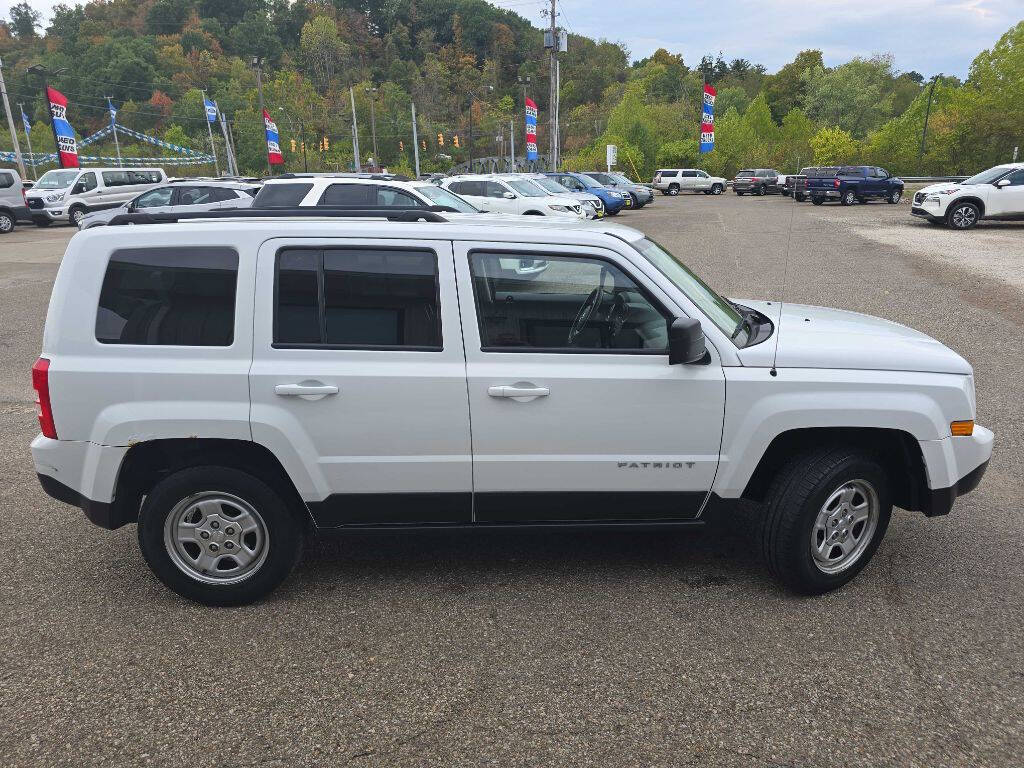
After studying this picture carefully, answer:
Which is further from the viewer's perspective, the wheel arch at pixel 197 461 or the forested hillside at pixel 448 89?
the forested hillside at pixel 448 89

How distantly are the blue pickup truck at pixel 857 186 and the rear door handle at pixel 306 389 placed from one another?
35.7 metres

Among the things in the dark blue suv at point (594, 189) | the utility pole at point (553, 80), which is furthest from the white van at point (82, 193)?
the utility pole at point (553, 80)

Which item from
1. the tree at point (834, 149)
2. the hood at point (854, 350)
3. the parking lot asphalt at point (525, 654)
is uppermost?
the tree at point (834, 149)

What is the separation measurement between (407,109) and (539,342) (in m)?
127

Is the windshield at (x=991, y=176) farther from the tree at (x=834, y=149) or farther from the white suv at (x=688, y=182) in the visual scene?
the tree at (x=834, y=149)

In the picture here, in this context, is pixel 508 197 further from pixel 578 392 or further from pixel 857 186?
pixel 857 186

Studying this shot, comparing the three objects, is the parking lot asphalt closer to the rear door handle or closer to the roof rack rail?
the rear door handle

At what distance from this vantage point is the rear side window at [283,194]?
1233 cm

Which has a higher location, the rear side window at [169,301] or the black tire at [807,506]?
the rear side window at [169,301]

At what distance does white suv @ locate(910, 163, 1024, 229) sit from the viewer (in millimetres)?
20328

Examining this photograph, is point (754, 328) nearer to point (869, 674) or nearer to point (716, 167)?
point (869, 674)

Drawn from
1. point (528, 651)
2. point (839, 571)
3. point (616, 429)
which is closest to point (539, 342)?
point (616, 429)

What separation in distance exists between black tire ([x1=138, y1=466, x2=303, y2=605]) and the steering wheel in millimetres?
1590

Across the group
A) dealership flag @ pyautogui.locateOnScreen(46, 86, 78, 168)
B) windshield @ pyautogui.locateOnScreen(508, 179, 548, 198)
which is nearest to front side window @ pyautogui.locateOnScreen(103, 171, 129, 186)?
dealership flag @ pyautogui.locateOnScreen(46, 86, 78, 168)
